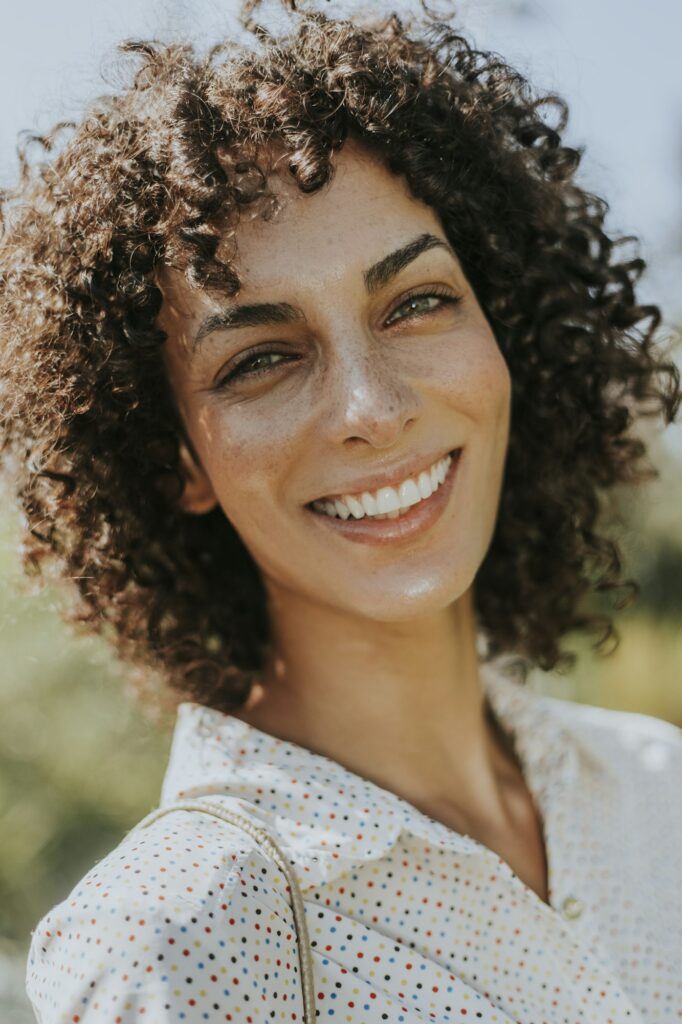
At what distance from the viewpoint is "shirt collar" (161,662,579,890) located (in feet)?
5.41

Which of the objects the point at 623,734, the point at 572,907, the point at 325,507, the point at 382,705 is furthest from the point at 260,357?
the point at 623,734

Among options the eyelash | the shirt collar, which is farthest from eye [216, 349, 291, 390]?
the shirt collar

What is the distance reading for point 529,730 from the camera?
2250 millimetres

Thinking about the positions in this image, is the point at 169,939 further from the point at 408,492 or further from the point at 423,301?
the point at 423,301

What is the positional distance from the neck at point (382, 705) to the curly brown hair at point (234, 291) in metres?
0.20

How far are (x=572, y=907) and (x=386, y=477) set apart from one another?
2.48 feet

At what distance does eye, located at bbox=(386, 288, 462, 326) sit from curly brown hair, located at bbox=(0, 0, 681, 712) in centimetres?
17

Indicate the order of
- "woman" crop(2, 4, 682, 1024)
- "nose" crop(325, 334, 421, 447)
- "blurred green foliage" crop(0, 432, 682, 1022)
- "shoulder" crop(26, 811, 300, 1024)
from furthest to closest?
"blurred green foliage" crop(0, 432, 682, 1022)
"nose" crop(325, 334, 421, 447)
"woman" crop(2, 4, 682, 1024)
"shoulder" crop(26, 811, 300, 1024)

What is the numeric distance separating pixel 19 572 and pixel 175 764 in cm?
61

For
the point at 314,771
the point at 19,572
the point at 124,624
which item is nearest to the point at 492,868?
the point at 314,771

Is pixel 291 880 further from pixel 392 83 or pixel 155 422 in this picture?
pixel 392 83

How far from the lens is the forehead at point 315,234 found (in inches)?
66.4

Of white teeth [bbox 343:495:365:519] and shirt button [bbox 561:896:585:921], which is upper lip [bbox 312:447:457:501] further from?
shirt button [bbox 561:896:585:921]

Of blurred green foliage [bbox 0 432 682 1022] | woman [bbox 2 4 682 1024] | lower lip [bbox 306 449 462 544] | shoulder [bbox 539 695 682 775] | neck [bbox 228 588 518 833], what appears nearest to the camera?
woman [bbox 2 4 682 1024]
